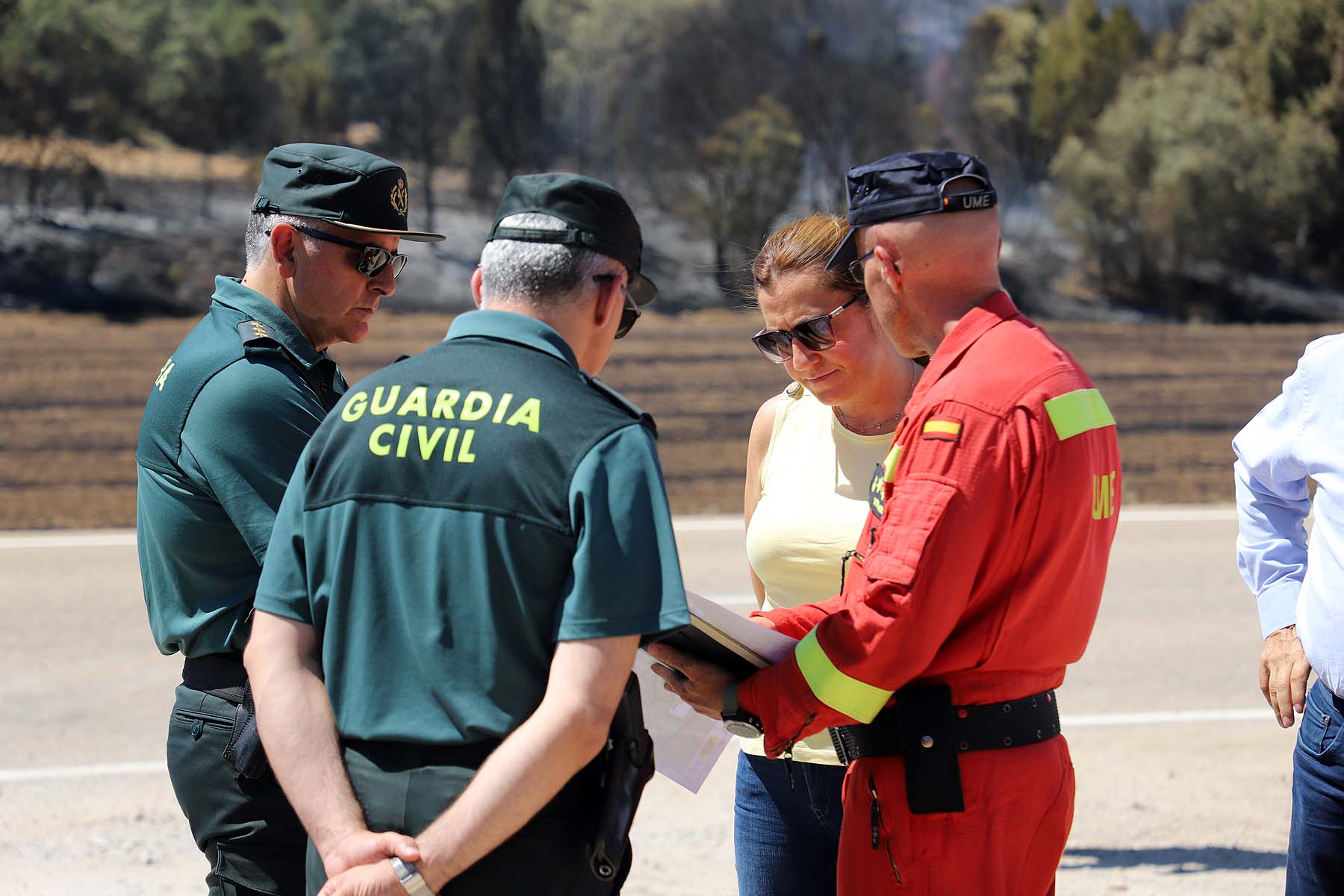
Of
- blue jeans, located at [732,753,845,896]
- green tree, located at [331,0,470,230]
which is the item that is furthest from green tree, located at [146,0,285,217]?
blue jeans, located at [732,753,845,896]

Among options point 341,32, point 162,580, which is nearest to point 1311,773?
point 162,580

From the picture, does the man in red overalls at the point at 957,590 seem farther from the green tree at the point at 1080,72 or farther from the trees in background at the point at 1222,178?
the green tree at the point at 1080,72

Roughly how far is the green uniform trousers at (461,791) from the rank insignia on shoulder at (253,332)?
0.91m

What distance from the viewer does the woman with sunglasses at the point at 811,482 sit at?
294cm

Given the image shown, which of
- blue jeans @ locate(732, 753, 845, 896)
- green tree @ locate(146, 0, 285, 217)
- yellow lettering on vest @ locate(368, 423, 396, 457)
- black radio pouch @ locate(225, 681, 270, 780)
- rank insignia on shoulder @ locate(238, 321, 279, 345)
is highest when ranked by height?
yellow lettering on vest @ locate(368, 423, 396, 457)

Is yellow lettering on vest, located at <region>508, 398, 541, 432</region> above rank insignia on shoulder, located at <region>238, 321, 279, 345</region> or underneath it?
above

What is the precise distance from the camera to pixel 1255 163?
31.2 meters

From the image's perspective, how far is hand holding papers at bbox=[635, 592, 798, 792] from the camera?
7.39 ft

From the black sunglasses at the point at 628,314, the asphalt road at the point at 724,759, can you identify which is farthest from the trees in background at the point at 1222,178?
the black sunglasses at the point at 628,314

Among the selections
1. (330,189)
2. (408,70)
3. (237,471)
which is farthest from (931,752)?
(408,70)

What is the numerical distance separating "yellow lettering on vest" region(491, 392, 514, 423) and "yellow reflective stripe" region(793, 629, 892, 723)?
0.67 metres

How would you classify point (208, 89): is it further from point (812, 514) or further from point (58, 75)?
point (812, 514)

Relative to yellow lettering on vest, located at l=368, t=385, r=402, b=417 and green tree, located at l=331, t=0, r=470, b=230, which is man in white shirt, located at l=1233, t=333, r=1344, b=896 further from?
green tree, located at l=331, t=0, r=470, b=230

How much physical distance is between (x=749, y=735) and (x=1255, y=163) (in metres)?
32.7
